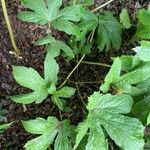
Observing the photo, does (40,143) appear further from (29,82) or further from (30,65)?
(30,65)

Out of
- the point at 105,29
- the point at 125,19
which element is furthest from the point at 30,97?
the point at 125,19

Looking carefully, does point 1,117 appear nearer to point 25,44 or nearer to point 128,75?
point 25,44

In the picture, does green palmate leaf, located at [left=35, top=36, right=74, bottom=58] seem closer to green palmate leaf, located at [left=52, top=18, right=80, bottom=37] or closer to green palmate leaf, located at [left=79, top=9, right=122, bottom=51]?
green palmate leaf, located at [left=52, top=18, right=80, bottom=37]

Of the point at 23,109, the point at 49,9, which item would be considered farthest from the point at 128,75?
the point at 23,109

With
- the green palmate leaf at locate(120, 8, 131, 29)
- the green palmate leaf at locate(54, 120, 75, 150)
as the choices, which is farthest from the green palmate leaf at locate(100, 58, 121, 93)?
the green palmate leaf at locate(120, 8, 131, 29)

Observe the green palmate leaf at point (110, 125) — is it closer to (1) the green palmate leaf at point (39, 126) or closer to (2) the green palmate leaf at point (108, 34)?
(1) the green palmate leaf at point (39, 126)

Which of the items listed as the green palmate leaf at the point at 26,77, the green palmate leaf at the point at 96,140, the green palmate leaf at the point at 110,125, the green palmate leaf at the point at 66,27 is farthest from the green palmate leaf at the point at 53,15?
the green palmate leaf at the point at 96,140
